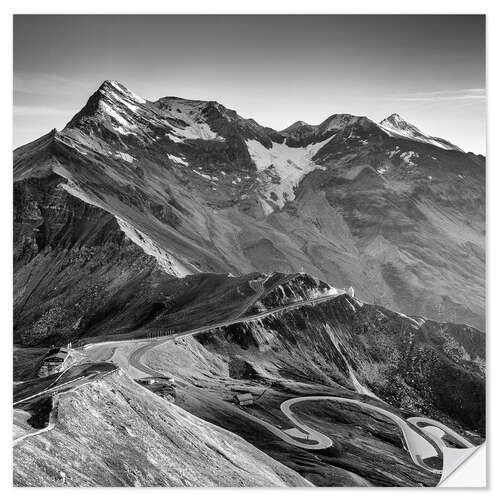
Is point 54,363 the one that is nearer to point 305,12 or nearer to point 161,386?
point 161,386

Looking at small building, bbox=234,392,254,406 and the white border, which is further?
small building, bbox=234,392,254,406

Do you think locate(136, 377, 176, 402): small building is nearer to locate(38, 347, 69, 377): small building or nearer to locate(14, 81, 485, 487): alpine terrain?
locate(14, 81, 485, 487): alpine terrain

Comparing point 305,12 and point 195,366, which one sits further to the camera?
point 195,366

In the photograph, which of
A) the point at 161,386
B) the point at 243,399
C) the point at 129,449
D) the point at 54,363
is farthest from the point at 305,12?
the point at 54,363

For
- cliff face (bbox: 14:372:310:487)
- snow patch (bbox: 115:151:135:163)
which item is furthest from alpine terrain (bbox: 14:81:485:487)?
snow patch (bbox: 115:151:135:163)

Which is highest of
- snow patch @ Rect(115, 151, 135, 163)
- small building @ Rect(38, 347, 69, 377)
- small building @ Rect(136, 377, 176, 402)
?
snow patch @ Rect(115, 151, 135, 163)

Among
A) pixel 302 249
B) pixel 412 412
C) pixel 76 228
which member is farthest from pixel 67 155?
pixel 412 412

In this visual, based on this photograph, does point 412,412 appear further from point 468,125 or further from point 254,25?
point 254,25
